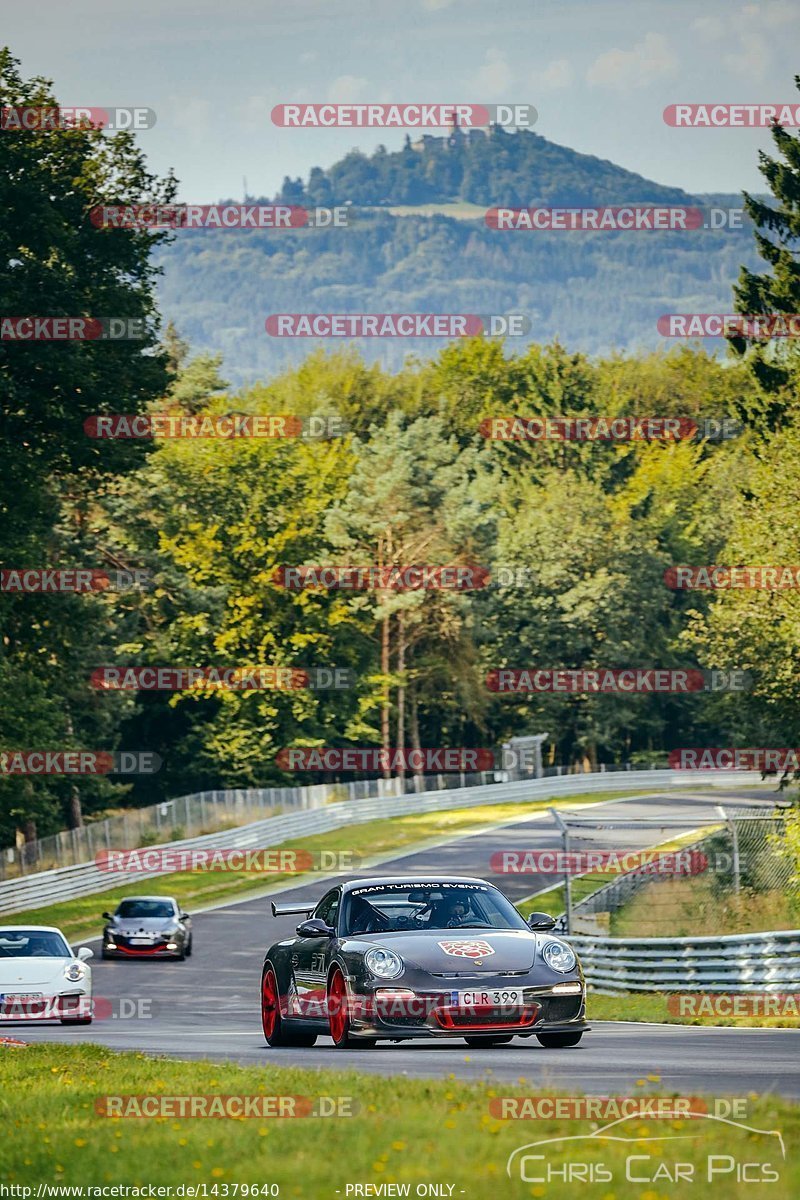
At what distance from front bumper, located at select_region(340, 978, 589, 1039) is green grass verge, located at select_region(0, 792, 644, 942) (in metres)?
31.4

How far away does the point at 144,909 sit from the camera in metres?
38.5

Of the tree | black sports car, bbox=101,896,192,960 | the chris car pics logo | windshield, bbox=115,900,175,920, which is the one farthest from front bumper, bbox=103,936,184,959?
the chris car pics logo

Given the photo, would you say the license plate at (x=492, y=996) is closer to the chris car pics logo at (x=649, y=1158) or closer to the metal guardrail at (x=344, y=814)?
the chris car pics logo at (x=649, y=1158)

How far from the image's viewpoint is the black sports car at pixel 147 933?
124ft

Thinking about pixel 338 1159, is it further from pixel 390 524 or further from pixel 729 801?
pixel 390 524

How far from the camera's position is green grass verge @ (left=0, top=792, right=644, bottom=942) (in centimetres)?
4722

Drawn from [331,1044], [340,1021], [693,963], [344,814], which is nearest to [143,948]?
[693,963]

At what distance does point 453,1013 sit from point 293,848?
48.8 metres

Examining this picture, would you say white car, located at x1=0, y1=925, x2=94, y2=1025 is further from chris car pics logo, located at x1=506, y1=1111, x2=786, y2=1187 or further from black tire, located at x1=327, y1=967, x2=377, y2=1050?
chris car pics logo, located at x1=506, y1=1111, x2=786, y2=1187

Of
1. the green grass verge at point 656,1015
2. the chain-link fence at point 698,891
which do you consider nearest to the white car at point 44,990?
the green grass verge at point 656,1015

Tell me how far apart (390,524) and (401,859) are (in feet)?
93.4

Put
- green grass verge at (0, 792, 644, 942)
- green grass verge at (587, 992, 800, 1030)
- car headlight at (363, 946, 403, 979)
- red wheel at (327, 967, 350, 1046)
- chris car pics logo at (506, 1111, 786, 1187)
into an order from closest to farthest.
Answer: chris car pics logo at (506, 1111, 786, 1187) → car headlight at (363, 946, 403, 979) → red wheel at (327, 967, 350, 1046) → green grass verge at (587, 992, 800, 1030) → green grass verge at (0, 792, 644, 942)

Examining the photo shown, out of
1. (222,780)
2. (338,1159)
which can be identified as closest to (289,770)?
(222,780)

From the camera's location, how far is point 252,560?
259 feet
